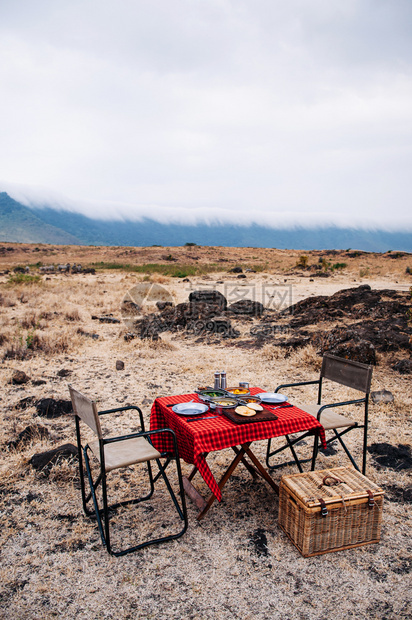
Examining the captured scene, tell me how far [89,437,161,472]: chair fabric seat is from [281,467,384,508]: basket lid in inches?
44.4

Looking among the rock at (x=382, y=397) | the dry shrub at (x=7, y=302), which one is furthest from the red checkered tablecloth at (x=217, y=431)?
the dry shrub at (x=7, y=302)

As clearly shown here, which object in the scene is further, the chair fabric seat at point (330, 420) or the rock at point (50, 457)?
the rock at point (50, 457)

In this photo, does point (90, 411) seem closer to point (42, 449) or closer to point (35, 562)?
point (35, 562)

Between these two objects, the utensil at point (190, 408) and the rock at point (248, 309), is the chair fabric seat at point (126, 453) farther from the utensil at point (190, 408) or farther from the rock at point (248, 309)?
the rock at point (248, 309)

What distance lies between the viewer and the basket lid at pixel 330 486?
290 centimetres

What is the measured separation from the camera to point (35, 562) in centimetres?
293

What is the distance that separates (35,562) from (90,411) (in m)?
1.21

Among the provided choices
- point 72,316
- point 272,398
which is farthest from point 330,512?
point 72,316

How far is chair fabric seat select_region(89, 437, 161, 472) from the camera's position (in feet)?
10.0

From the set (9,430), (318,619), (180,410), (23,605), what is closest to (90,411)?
(180,410)

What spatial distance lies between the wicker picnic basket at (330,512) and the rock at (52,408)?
149 inches

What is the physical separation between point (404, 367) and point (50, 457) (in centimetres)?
625

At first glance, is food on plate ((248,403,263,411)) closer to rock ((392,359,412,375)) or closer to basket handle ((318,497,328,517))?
basket handle ((318,497,328,517))

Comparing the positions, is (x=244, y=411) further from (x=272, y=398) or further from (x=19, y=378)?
(x=19, y=378)
